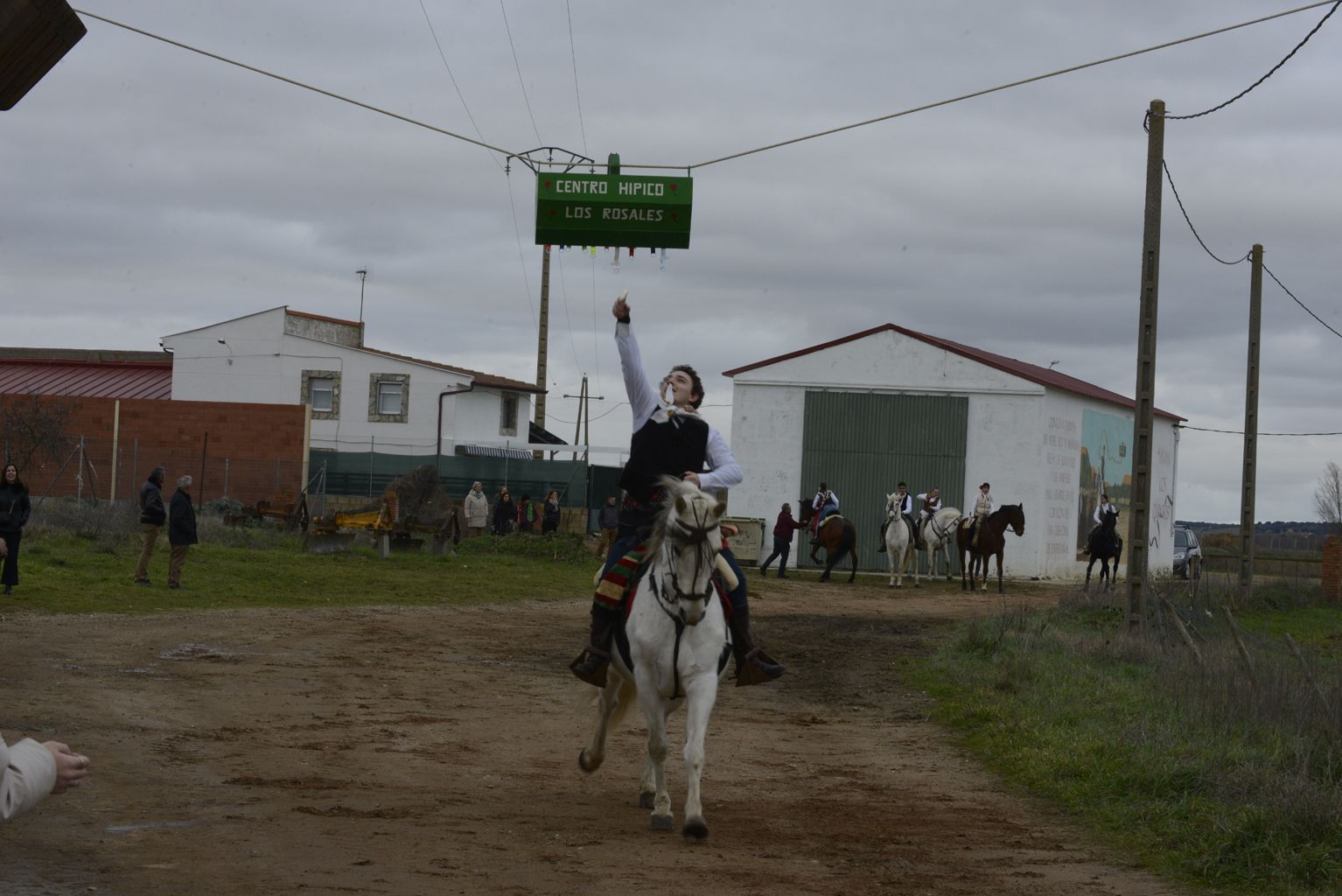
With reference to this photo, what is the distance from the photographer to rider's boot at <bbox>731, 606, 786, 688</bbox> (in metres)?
8.70

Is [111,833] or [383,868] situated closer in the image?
[383,868]

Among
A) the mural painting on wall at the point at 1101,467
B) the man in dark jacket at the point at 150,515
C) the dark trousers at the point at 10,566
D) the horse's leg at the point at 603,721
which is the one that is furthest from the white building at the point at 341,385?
the horse's leg at the point at 603,721

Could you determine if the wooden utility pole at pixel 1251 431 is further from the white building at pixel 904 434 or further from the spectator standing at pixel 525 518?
the spectator standing at pixel 525 518

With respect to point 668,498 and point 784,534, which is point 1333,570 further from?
point 668,498

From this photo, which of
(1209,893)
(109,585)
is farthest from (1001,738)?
(109,585)

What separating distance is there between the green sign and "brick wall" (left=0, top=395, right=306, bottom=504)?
26021mm

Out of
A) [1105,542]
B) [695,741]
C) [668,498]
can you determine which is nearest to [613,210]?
[668,498]

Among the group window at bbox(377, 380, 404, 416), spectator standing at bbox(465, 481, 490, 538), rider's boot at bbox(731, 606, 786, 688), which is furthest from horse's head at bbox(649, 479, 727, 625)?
window at bbox(377, 380, 404, 416)

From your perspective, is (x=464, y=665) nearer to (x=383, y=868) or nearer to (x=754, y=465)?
(x=383, y=868)

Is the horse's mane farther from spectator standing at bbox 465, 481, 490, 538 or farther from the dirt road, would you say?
spectator standing at bbox 465, 481, 490, 538

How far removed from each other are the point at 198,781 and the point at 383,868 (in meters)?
2.49

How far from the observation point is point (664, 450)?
856cm

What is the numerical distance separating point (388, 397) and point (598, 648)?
47059 millimetres

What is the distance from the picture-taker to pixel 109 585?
21469mm
